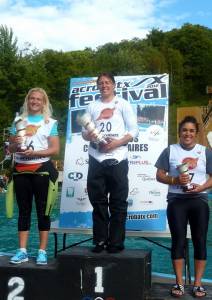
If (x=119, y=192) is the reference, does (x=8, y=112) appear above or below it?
above

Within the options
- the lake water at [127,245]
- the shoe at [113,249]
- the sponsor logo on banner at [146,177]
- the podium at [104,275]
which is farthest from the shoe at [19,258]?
the lake water at [127,245]

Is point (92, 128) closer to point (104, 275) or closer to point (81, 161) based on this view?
point (104, 275)

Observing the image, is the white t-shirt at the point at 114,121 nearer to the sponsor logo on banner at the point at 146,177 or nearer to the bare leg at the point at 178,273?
the bare leg at the point at 178,273

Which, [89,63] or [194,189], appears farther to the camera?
[89,63]

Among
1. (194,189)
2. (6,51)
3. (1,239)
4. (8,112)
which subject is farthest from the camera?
(6,51)

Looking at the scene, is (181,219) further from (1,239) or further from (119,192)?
(1,239)

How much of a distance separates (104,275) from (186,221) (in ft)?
2.41

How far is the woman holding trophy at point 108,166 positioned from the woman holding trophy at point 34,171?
33 cm

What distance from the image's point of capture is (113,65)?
44469mm

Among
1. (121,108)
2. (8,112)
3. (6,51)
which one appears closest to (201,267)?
(121,108)

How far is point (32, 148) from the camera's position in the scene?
4.09 metres

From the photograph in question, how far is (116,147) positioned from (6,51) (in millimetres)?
35492

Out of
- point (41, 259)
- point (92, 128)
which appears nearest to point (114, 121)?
point (92, 128)

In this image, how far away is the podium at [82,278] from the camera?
145 inches
